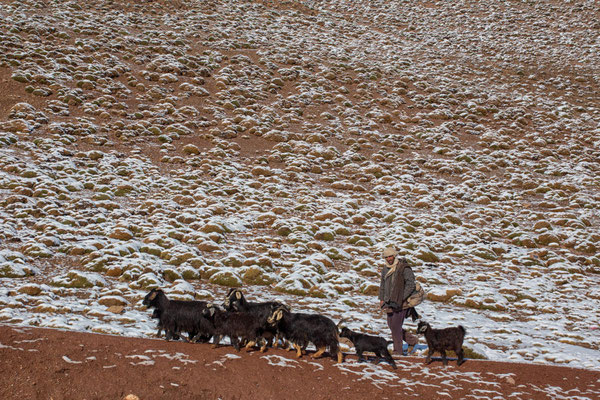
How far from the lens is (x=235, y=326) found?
9117 mm

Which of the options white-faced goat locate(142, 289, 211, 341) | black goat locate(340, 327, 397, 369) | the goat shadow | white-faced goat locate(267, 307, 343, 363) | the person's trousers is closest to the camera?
black goat locate(340, 327, 397, 369)

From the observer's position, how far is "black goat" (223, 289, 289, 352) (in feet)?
30.3

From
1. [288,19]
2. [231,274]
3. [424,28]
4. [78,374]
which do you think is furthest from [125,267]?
[424,28]

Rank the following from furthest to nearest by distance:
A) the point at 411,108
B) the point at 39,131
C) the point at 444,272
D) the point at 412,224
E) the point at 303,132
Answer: the point at 411,108, the point at 303,132, the point at 39,131, the point at 412,224, the point at 444,272

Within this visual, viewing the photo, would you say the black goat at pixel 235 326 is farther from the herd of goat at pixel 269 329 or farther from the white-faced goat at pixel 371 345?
the white-faced goat at pixel 371 345

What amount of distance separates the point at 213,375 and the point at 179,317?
2115 millimetres

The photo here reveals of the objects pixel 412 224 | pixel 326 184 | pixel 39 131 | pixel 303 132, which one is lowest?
pixel 412 224

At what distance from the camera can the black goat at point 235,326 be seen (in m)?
9.08

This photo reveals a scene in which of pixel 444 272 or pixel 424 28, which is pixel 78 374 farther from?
pixel 424 28

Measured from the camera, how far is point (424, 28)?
6812 centimetres

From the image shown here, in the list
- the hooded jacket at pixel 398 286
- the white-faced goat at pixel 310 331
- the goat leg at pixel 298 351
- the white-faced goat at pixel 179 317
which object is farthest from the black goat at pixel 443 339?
the white-faced goat at pixel 179 317

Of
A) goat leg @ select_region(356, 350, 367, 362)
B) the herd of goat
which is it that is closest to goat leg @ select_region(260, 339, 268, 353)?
the herd of goat

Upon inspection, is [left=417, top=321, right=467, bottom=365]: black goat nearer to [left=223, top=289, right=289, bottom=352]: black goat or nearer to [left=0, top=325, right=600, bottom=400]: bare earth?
[left=0, top=325, right=600, bottom=400]: bare earth

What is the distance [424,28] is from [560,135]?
123 feet
